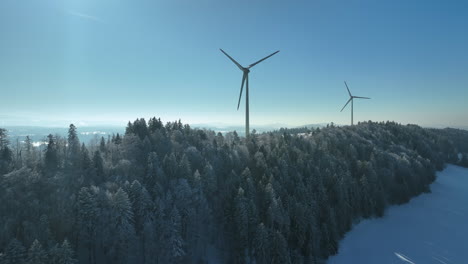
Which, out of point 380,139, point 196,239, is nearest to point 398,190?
point 380,139

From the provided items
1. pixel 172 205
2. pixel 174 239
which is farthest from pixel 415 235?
pixel 172 205

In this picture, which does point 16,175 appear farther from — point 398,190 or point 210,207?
point 398,190

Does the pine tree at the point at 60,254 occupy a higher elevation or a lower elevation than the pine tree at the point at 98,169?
lower

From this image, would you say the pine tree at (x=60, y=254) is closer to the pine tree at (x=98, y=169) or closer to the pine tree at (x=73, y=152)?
the pine tree at (x=98, y=169)

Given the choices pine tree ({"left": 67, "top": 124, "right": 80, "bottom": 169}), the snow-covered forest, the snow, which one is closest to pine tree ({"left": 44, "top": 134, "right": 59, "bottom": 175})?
the snow-covered forest

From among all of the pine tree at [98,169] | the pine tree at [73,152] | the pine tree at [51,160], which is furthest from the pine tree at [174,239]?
the pine tree at [51,160]
